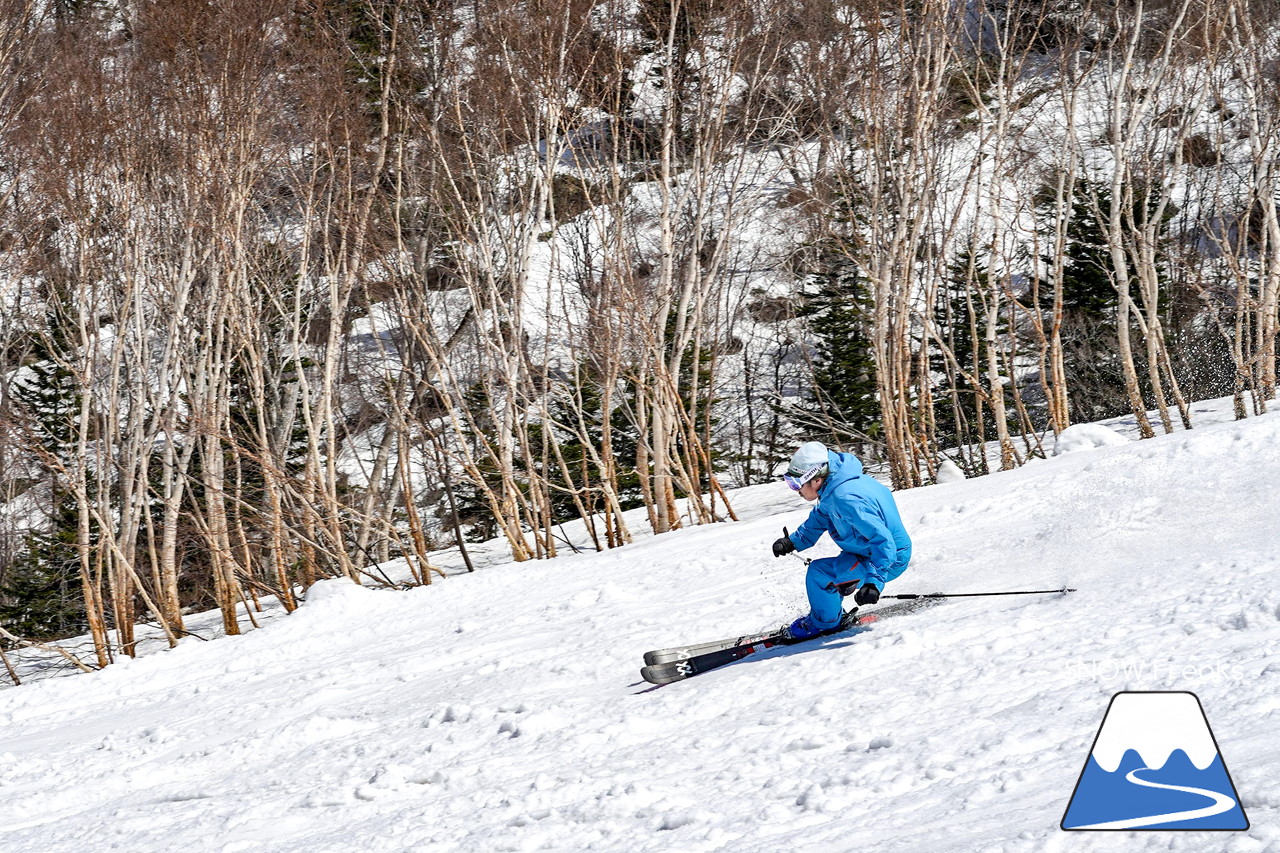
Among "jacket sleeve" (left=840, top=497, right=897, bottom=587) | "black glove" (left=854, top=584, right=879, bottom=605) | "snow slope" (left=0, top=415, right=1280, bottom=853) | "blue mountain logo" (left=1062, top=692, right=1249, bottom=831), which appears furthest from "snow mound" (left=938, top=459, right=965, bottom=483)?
"blue mountain logo" (left=1062, top=692, right=1249, bottom=831)

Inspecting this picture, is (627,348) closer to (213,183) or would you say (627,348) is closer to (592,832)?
(213,183)

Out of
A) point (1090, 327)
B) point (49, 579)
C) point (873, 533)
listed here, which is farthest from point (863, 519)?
point (1090, 327)

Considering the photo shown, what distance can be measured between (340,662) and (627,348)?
639cm

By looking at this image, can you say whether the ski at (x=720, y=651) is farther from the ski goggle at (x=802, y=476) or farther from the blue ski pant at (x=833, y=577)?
the ski goggle at (x=802, y=476)

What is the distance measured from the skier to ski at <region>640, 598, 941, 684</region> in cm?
12

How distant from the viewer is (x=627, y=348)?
45.9 ft

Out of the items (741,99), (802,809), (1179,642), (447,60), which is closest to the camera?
(802,809)

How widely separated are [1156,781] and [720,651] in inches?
129

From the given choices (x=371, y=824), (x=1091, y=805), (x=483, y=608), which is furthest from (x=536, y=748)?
(x=483, y=608)

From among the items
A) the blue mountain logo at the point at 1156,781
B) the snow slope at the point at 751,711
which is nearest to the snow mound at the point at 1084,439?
the snow slope at the point at 751,711

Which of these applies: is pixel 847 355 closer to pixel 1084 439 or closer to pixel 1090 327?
pixel 1090 327

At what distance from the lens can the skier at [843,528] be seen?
5590 millimetres

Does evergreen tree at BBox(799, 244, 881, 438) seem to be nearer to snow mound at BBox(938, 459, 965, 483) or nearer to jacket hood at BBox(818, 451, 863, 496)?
snow mound at BBox(938, 459, 965, 483)

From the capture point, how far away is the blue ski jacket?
558cm
